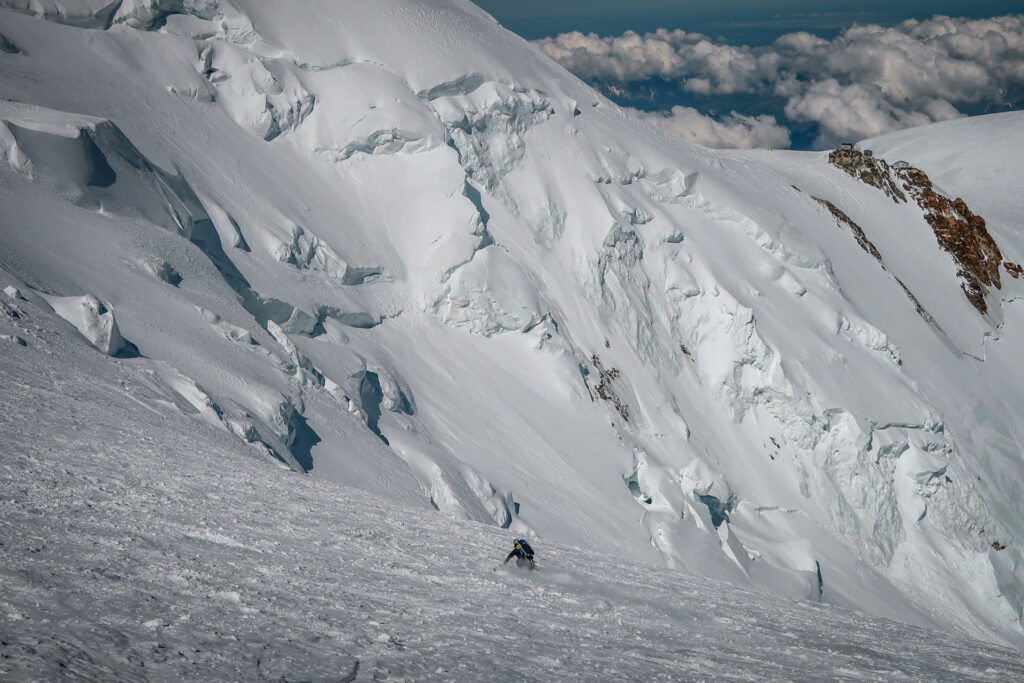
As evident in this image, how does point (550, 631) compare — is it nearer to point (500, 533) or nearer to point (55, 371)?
point (500, 533)

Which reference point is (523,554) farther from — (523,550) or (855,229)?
(855,229)

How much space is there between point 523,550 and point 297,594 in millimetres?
4253

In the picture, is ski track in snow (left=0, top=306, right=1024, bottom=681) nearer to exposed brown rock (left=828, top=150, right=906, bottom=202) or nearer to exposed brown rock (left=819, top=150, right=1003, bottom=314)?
exposed brown rock (left=819, top=150, right=1003, bottom=314)

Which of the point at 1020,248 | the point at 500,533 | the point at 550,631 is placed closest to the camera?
the point at 550,631

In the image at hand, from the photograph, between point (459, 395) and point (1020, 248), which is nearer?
point (459, 395)

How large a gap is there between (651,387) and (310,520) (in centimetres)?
3569

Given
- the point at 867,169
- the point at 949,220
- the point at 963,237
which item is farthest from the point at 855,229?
the point at 963,237

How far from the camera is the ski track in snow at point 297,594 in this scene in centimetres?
721

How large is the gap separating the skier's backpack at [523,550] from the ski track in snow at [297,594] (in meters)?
0.32

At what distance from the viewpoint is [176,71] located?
38.8 meters

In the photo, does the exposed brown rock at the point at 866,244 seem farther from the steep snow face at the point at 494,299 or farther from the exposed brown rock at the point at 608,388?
the exposed brown rock at the point at 608,388

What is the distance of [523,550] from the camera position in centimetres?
1233

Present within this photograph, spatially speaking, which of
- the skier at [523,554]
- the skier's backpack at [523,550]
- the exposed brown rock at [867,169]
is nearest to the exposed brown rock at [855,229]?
the exposed brown rock at [867,169]

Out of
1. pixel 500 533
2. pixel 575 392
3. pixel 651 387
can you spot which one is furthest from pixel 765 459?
pixel 500 533
